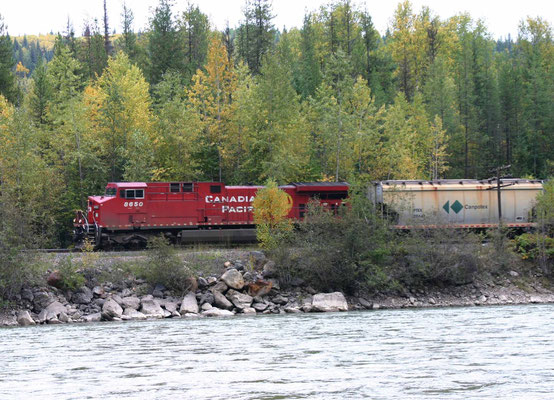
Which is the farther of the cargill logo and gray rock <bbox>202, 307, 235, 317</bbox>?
the cargill logo

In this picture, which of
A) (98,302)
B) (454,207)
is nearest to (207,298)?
(98,302)

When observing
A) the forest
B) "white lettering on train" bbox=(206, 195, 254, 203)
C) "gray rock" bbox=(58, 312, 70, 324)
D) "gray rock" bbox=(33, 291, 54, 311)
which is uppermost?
the forest

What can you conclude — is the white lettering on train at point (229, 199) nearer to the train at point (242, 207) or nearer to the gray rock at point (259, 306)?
the train at point (242, 207)

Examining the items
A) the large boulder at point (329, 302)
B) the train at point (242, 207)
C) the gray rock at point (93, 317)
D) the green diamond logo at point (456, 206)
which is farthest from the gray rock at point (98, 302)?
the green diamond logo at point (456, 206)

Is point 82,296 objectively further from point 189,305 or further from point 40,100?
point 40,100

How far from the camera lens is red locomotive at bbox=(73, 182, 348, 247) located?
4072 cm

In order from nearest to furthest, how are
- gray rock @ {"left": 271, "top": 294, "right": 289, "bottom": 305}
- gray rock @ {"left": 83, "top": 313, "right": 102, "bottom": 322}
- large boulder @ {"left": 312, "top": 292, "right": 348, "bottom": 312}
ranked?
gray rock @ {"left": 83, "top": 313, "right": 102, "bottom": 322} → large boulder @ {"left": 312, "top": 292, "right": 348, "bottom": 312} → gray rock @ {"left": 271, "top": 294, "right": 289, "bottom": 305}

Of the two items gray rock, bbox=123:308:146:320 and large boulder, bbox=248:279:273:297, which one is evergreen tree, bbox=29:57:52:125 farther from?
large boulder, bbox=248:279:273:297

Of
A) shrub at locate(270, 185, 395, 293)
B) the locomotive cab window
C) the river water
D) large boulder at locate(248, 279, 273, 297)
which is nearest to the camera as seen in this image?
the river water

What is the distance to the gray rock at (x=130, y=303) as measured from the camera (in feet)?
114

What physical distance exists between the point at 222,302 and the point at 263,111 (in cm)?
2247

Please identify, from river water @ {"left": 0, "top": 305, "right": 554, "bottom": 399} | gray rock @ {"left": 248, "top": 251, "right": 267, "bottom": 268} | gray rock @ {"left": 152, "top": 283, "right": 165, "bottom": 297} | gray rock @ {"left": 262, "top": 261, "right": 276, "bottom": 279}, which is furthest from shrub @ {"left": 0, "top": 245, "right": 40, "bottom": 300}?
gray rock @ {"left": 262, "top": 261, "right": 276, "bottom": 279}

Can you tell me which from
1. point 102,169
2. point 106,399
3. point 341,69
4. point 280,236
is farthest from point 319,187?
point 106,399

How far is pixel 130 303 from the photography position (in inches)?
1372
